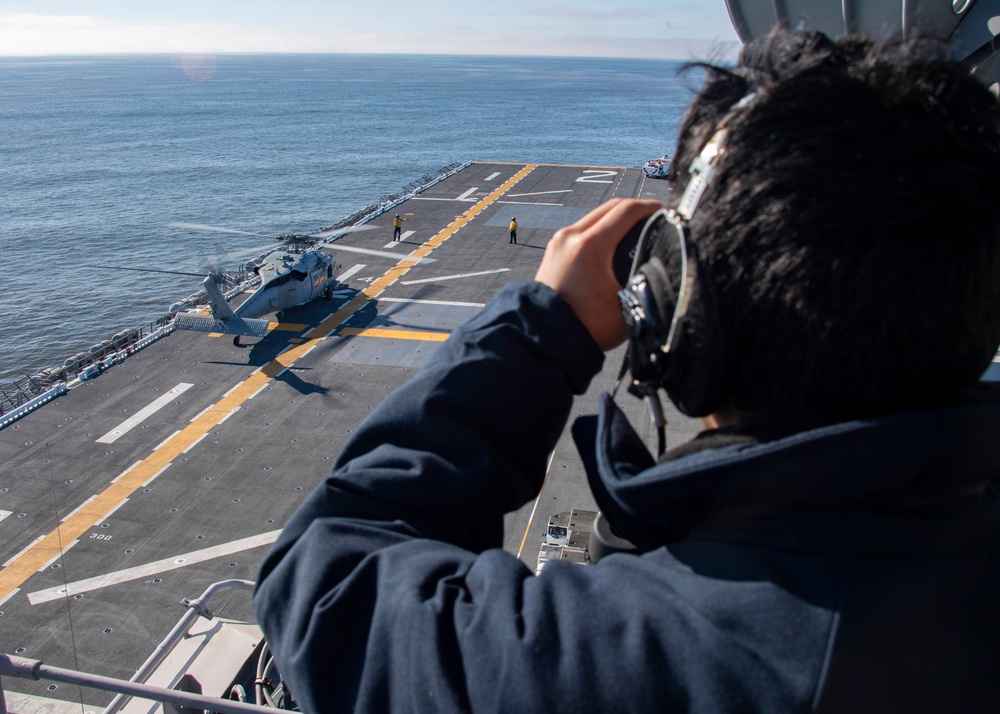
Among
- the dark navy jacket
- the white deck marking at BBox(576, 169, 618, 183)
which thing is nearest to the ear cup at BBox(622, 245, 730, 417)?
the dark navy jacket

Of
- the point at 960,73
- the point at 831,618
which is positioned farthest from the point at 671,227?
the point at 831,618

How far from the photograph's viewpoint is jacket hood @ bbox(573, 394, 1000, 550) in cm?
122

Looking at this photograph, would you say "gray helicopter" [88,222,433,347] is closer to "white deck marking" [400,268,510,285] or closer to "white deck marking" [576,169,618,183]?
"white deck marking" [400,268,510,285]

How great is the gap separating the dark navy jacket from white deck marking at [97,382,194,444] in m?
21.2

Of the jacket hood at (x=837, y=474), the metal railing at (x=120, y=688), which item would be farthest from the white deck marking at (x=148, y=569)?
the jacket hood at (x=837, y=474)

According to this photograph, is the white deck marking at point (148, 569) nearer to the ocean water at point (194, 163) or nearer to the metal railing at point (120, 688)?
the metal railing at point (120, 688)

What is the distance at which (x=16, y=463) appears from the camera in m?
18.8

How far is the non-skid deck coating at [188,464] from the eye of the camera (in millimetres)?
14500

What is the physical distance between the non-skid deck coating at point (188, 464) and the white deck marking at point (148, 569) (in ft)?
0.12

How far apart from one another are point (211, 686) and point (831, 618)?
6211 mm

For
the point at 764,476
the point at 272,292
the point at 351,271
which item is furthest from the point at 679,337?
the point at 351,271

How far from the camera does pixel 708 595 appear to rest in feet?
4.13

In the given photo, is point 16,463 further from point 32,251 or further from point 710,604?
point 32,251

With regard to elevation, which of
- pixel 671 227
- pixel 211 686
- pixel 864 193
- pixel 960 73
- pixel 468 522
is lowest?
pixel 211 686
